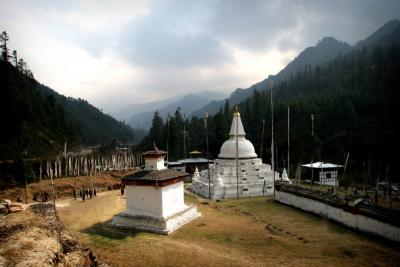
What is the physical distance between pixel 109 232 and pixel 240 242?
28.2 feet

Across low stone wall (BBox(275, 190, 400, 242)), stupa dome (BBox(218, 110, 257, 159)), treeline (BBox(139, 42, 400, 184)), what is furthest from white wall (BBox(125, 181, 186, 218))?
treeline (BBox(139, 42, 400, 184))

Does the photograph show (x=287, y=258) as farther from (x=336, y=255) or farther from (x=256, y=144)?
(x=256, y=144)

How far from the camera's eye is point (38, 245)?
45.9 feet

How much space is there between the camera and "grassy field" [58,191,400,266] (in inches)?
622

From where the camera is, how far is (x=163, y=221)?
21266mm

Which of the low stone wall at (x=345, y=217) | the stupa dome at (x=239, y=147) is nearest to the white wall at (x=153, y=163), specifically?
the low stone wall at (x=345, y=217)

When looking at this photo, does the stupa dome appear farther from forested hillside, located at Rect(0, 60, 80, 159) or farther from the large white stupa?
forested hillside, located at Rect(0, 60, 80, 159)

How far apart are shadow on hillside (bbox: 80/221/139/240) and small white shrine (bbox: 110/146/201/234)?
594 millimetres

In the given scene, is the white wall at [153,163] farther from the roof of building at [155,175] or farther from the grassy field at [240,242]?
the grassy field at [240,242]

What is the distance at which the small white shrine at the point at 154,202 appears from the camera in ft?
71.6

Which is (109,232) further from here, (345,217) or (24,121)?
(24,121)

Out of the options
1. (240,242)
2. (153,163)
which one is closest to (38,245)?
(240,242)

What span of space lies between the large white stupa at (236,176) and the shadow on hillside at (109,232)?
14.0m

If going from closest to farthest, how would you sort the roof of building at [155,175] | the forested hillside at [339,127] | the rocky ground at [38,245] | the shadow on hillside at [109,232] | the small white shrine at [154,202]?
the rocky ground at [38,245], the shadow on hillside at [109,232], the small white shrine at [154,202], the roof of building at [155,175], the forested hillside at [339,127]
